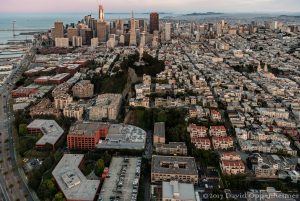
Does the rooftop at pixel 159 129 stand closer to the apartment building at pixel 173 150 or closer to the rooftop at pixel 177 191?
the apartment building at pixel 173 150

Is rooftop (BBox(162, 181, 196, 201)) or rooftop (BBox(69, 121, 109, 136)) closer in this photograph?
rooftop (BBox(162, 181, 196, 201))

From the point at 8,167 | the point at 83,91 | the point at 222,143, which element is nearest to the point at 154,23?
the point at 83,91

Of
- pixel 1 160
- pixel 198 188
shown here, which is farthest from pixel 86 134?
pixel 198 188

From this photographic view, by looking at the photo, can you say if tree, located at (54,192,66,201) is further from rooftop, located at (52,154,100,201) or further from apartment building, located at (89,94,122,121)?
apartment building, located at (89,94,122,121)

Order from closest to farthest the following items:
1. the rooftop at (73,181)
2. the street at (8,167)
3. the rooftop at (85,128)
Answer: the rooftop at (73,181), the street at (8,167), the rooftop at (85,128)

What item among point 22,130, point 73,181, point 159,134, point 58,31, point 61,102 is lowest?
point 73,181

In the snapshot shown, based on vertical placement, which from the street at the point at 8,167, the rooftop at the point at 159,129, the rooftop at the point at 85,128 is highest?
the rooftop at the point at 85,128

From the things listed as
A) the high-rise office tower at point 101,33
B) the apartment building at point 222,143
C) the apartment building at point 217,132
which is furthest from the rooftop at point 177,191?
the high-rise office tower at point 101,33

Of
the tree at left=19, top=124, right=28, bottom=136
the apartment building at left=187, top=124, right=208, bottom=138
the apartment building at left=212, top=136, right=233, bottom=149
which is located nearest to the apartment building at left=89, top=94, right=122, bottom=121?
the tree at left=19, top=124, right=28, bottom=136

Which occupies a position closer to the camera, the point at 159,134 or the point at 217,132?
the point at 159,134

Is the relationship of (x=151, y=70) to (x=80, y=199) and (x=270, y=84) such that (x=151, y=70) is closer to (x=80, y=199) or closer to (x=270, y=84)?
(x=270, y=84)

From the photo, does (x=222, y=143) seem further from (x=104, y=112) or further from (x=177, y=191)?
(x=104, y=112)

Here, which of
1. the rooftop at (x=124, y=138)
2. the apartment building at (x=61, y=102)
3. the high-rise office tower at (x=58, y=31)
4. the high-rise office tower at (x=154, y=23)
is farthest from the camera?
the high-rise office tower at (x=154, y=23)
